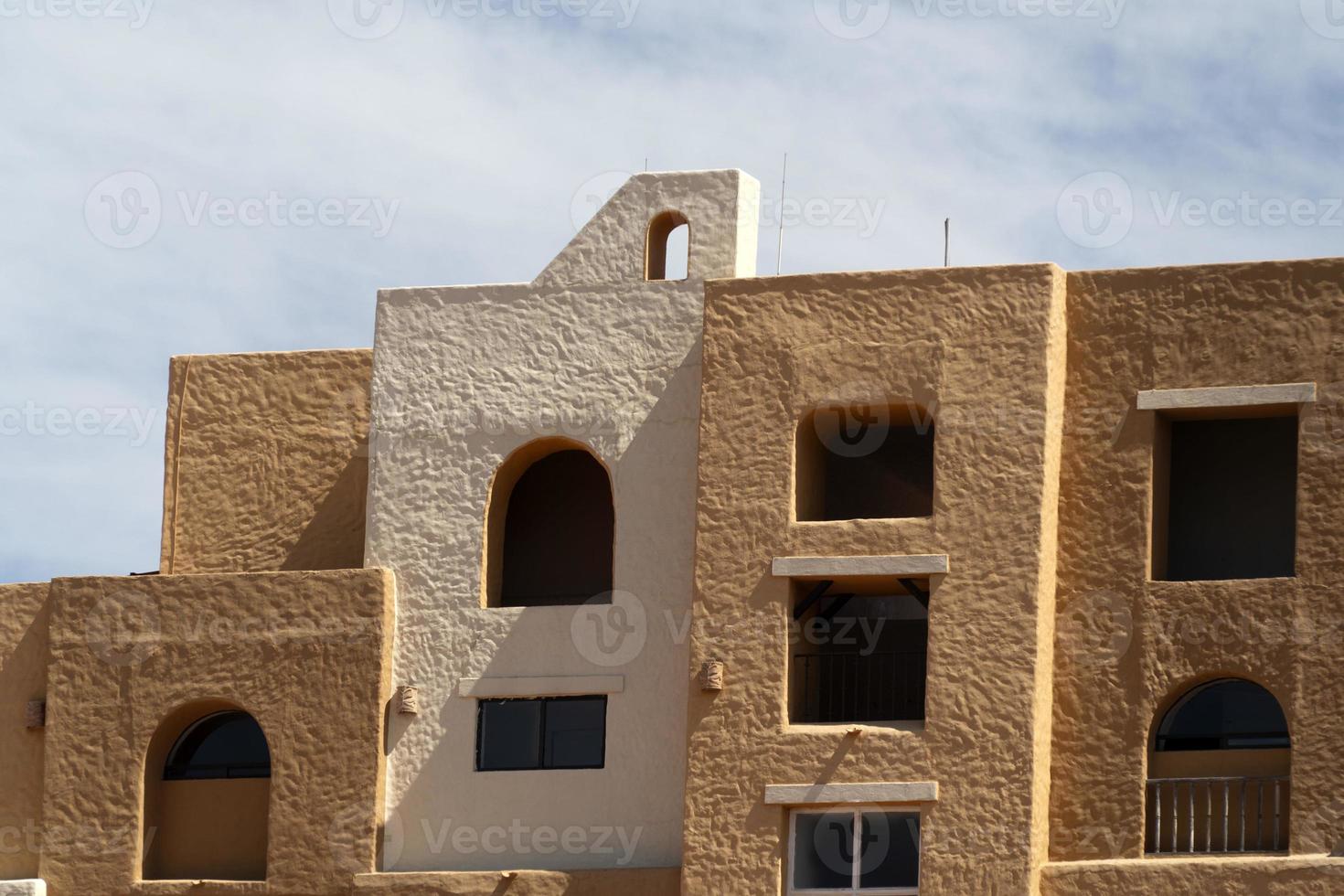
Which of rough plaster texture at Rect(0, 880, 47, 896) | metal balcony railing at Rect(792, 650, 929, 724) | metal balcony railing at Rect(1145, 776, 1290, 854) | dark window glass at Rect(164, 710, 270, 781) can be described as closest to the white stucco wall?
metal balcony railing at Rect(792, 650, 929, 724)

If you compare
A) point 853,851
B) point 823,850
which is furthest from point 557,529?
point 853,851

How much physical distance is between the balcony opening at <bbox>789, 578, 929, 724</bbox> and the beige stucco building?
59 mm

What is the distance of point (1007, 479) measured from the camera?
41.8 metres

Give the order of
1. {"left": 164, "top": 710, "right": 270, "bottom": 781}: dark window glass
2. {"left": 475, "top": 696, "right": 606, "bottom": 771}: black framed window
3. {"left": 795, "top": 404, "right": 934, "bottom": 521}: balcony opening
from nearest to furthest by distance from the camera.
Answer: {"left": 475, "top": 696, "right": 606, "bottom": 771}: black framed window
{"left": 795, "top": 404, "right": 934, "bottom": 521}: balcony opening
{"left": 164, "top": 710, "right": 270, "bottom": 781}: dark window glass

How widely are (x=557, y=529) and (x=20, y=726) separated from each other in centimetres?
865

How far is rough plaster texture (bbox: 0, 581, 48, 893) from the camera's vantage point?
45.4 metres

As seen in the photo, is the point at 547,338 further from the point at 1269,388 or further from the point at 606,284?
the point at 1269,388

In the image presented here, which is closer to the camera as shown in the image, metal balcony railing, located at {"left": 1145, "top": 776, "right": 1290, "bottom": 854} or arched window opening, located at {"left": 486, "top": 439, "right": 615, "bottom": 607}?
metal balcony railing, located at {"left": 1145, "top": 776, "right": 1290, "bottom": 854}

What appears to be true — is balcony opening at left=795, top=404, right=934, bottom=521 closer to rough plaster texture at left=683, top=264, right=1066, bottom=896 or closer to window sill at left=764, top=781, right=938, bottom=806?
rough plaster texture at left=683, top=264, right=1066, bottom=896

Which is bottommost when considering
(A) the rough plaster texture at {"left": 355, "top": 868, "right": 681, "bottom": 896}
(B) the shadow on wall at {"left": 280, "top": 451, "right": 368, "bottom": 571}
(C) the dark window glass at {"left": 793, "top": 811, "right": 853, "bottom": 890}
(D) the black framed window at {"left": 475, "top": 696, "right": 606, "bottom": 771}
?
(A) the rough plaster texture at {"left": 355, "top": 868, "right": 681, "bottom": 896}

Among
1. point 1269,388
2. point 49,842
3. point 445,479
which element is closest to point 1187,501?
point 1269,388

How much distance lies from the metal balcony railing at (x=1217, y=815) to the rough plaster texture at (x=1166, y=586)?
1.24ft

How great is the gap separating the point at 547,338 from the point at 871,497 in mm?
5381

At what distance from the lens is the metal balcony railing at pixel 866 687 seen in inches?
1704
